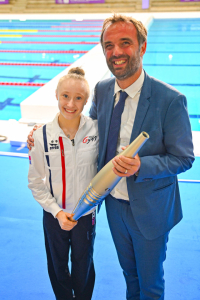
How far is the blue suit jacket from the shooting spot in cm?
128

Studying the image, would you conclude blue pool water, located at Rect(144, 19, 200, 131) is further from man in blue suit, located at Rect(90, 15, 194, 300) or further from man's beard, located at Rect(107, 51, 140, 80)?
man's beard, located at Rect(107, 51, 140, 80)

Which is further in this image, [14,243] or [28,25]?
[28,25]

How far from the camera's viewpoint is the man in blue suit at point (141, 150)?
4.24 feet

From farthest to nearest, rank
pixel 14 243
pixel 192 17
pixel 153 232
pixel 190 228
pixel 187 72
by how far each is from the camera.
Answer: pixel 192 17
pixel 187 72
pixel 190 228
pixel 14 243
pixel 153 232

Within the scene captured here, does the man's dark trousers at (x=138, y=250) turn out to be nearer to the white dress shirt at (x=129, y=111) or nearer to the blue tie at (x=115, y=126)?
the white dress shirt at (x=129, y=111)

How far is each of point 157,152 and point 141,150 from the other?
3.2 inches

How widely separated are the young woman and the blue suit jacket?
0.11 metres

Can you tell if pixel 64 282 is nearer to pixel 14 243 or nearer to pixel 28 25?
pixel 14 243

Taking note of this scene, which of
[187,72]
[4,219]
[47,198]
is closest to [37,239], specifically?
[4,219]

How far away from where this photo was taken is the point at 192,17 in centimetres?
1331

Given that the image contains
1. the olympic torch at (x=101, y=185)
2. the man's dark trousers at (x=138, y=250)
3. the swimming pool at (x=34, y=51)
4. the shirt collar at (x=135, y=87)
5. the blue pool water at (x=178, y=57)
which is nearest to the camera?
the olympic torch at (x=101, y=185)

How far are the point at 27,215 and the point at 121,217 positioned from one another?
4.40 ft

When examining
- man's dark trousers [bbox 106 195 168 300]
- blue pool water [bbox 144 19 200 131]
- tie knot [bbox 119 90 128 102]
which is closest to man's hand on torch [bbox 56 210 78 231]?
man's dark trousers [bbox 106 195 168 300]

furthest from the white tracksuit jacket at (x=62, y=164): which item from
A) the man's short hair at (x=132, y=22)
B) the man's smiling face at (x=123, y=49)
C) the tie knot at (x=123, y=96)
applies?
the man's short hair at (x=132, y=22)
